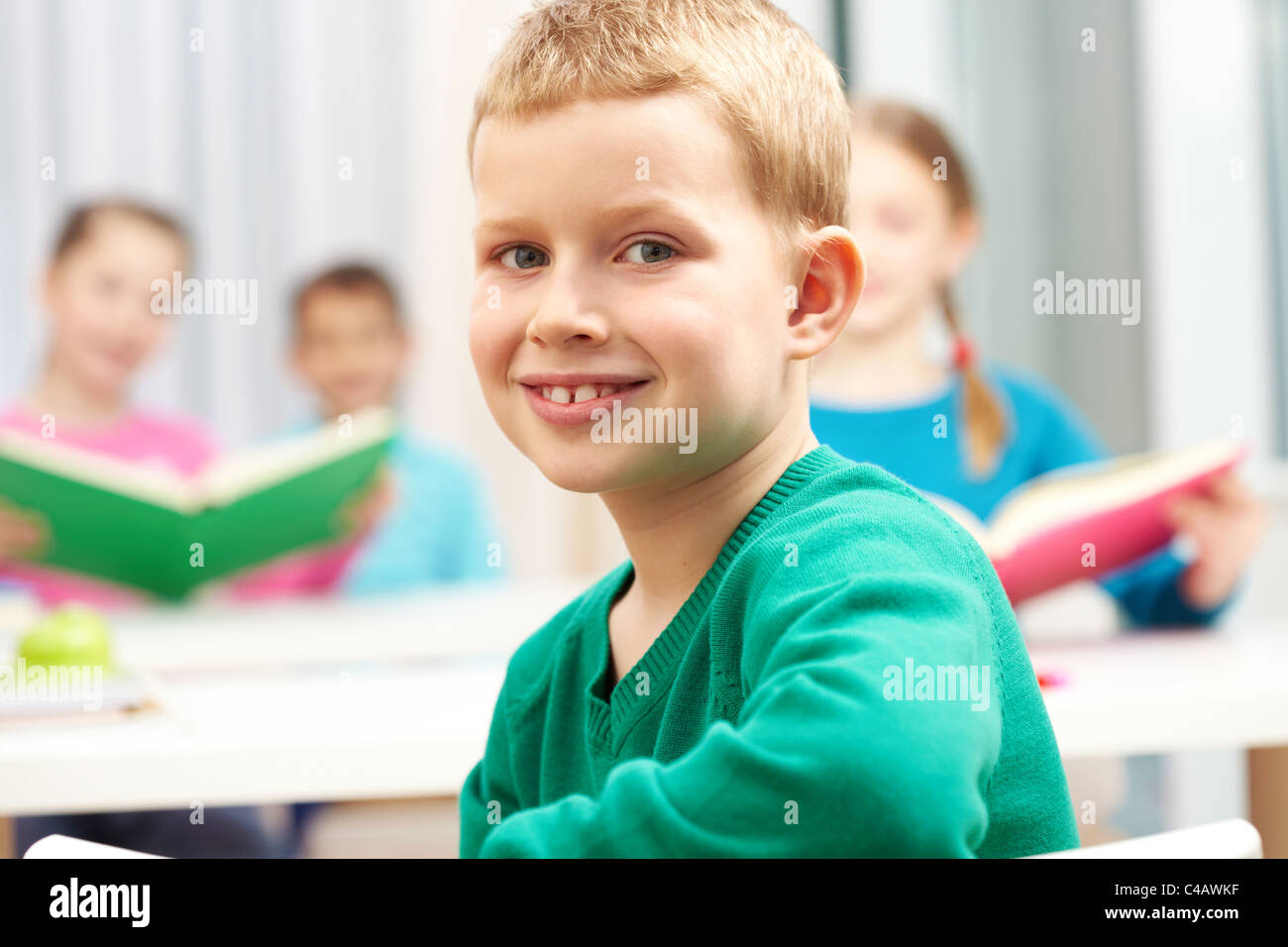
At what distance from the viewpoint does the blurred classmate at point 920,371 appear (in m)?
1.63

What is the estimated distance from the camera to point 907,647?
43cm

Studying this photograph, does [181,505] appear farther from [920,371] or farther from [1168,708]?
[1168,708]

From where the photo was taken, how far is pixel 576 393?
22.3 inches

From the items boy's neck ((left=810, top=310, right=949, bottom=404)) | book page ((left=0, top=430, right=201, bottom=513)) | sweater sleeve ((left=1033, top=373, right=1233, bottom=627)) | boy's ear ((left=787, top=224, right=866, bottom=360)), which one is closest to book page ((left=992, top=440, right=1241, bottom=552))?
sweater sleeve ((left=1033, top=373, right=1233, bottom=627))

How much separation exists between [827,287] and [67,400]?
1.90 meters

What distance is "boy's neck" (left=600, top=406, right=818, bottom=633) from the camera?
2.01 feet

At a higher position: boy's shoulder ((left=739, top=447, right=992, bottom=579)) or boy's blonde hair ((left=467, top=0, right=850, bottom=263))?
boy's blonde hair ((left=467, top=0, right=850, bottom=263))

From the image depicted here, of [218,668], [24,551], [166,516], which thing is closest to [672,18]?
[218,668]

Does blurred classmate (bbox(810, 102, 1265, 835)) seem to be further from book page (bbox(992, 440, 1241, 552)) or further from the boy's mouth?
the boy's mouth

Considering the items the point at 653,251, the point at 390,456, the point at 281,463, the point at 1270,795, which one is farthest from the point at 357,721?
the point at 390,456

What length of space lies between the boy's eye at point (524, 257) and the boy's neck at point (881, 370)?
1155 millimetres

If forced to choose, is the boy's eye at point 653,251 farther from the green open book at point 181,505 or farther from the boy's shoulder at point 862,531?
the green open book at point 181,505

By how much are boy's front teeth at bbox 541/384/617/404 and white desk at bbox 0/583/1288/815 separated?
44cm
